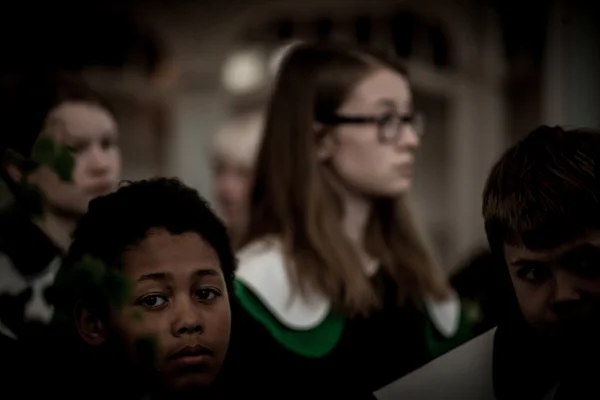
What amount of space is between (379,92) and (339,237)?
240mm

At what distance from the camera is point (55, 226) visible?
1.37m

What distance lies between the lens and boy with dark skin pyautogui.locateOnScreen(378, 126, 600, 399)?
123cm

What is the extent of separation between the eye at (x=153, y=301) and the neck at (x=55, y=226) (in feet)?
0.60

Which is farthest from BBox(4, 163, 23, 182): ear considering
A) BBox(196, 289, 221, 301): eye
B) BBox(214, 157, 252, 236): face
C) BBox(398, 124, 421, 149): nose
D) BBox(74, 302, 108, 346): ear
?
BBox(214, 157, 252, 236): face

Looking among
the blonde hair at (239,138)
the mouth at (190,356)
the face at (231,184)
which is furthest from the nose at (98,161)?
the face at (231,184)

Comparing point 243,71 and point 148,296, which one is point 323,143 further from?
point 243,71

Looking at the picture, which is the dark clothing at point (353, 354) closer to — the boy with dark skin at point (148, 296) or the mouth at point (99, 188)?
the boy with dark skin at point (148, 296)

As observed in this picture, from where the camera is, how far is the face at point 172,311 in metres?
1.24

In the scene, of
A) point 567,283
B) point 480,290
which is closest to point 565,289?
point 567,283

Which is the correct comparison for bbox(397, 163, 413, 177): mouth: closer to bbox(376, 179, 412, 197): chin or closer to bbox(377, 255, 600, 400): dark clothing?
bbox(376, 179, 412, 197): chin

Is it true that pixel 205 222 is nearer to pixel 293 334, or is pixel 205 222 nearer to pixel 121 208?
pixel 121 208

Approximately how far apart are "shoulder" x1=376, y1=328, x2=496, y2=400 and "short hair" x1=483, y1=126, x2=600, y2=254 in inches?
5.9

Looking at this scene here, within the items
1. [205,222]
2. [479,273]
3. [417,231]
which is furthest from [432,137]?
[205,222]

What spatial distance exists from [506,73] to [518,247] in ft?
1.89
